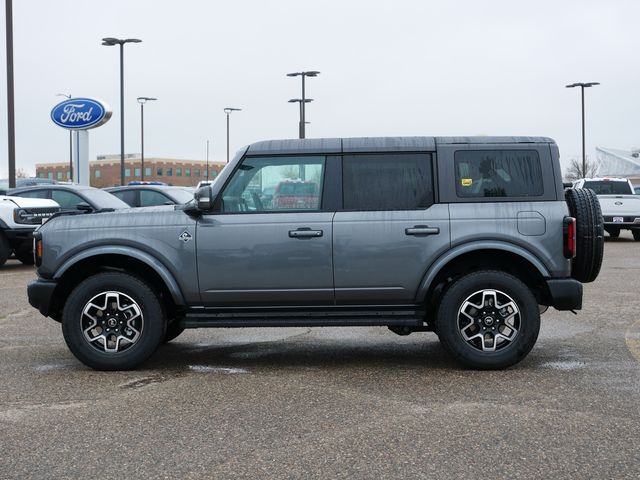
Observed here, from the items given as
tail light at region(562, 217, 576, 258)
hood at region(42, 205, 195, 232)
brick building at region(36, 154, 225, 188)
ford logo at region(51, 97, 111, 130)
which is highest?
brick building at region(36, 154, 225, 188)

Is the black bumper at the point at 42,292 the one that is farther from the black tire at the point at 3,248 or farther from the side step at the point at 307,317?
the black tire at the point at 3,248

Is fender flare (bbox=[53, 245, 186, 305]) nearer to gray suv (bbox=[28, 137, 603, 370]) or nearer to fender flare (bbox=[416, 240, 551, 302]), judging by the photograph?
gray suv (bbox=[28, 137, 603, 370])

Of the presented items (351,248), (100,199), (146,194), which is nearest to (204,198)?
(351,248)

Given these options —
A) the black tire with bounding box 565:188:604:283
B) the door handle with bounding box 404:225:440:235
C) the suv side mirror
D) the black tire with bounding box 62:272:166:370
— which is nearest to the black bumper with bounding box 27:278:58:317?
the black tire with bounding box 62:272:166:370

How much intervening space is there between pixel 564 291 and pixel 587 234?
20.4 inches

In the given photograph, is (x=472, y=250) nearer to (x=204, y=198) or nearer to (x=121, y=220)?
(x=204, y=198)

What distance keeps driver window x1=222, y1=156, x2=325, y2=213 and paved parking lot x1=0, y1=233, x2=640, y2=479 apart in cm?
131

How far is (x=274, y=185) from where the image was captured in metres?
7.13

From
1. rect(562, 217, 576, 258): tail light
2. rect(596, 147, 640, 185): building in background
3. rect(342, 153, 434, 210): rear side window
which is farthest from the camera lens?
rect(596, 147, 640, 185): building in background

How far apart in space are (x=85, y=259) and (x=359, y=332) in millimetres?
3136

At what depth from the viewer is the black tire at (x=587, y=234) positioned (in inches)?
278

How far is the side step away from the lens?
7.00m

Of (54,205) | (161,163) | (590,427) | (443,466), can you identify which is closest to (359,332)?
(590,427)

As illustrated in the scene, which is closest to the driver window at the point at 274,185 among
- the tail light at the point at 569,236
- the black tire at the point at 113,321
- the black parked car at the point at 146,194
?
the black tire at the point at 113,321
